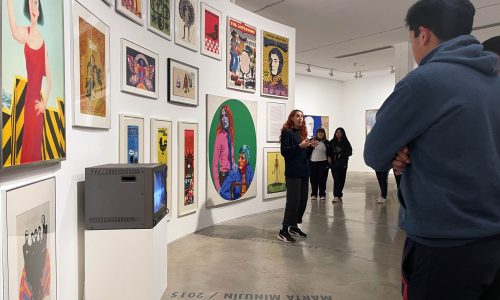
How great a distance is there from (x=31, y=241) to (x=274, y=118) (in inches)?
218

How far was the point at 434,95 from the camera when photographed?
1.16 m

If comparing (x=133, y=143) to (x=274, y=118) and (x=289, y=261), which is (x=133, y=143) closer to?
(x=289, y=261)

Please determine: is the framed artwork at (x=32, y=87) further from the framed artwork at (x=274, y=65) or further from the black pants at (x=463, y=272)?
the framed artwork at (x=274, y=65)

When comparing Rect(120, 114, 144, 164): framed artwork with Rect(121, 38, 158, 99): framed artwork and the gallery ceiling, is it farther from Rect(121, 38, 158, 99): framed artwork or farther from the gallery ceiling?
the gallery ceiling

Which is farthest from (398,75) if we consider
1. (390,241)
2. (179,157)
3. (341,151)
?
(179,157)

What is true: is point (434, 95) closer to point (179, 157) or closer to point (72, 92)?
point (72, 92)

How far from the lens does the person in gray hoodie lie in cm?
115

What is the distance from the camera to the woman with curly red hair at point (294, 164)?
15.6 feet

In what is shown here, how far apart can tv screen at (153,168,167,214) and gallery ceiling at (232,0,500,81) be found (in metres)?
5.32

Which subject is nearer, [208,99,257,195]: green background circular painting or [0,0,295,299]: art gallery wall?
[0,0,295,299]: art gallery wall

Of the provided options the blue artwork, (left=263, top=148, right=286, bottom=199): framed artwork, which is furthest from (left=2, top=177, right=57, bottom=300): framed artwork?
(left=263, top=148, right=286, bottom=199): framed artwork

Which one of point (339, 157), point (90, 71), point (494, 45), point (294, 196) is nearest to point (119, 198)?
point (90, 71)

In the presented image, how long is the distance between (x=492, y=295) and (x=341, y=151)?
23.1 ft

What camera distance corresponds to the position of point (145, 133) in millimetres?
4145
